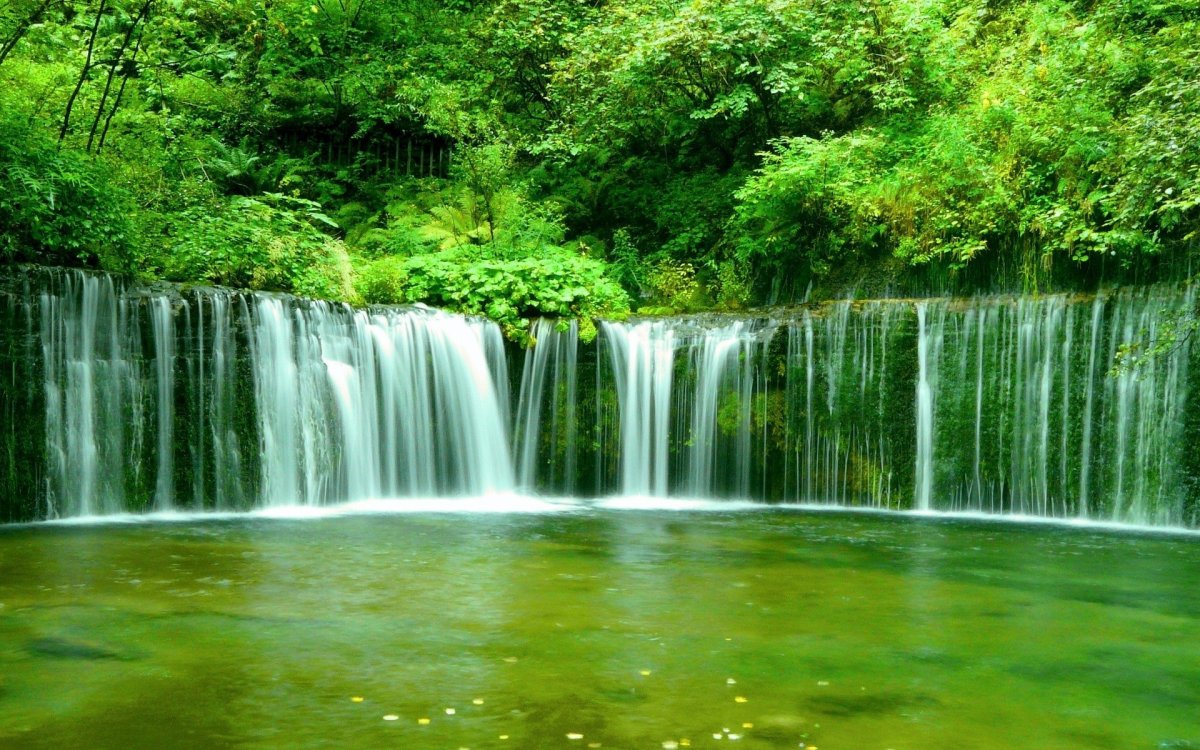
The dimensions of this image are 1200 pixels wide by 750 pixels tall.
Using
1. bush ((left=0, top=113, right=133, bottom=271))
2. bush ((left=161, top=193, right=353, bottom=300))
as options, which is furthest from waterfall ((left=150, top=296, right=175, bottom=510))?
bush ((left=161, top=193, right=353, bottom=300))

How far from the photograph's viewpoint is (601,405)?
14.4 metres

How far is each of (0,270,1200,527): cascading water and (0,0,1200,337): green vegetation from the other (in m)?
0.81

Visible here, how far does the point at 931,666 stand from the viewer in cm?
567

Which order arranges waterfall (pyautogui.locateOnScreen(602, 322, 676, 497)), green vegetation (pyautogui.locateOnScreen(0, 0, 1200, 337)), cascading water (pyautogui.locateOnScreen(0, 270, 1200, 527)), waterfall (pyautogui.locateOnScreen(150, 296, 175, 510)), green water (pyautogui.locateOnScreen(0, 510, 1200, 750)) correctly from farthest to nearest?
waterfall (pyautogui.locateOnScreen(602, 322, 676, 497)) < green vegetation (pyautogui.locateOnScreen(0, 0, 1200, 337)) < waterfall (pyautogui.locateOnScreen(150, 296, 175, 510)) < cascading water (pyautogui.locateOnScreen(0, 270, 1200, 527)) < green water (pyautogui.locateOnScreen(0, 510, 1200, 750))

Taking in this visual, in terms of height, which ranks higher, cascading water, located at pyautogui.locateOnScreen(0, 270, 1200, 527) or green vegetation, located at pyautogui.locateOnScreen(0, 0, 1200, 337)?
green vegetation, located at pyautogui.locateOnScreen(0, 0, 1200, 337)

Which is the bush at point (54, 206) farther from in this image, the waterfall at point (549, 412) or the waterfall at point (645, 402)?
the waterfall at point (645, 402)

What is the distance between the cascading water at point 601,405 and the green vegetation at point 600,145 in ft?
2.67

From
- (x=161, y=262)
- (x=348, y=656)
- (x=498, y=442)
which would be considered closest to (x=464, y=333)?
(x=498, y=442)

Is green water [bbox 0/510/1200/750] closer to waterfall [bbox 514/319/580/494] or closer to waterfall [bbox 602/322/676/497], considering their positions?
waterfall [bbox 602/322/676/497]

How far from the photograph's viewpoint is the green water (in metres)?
4.57

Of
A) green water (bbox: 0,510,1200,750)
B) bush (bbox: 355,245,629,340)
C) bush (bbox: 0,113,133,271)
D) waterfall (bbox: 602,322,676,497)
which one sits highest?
bush (bbox: 0,113,133,271)

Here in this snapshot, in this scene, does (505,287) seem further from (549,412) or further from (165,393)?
(165,393)

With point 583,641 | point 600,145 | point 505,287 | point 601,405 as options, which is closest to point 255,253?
point 505,287

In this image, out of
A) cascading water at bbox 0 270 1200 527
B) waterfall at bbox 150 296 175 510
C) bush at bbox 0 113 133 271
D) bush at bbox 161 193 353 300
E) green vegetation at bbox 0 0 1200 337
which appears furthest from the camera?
bush at bbox 161 193 353 300
